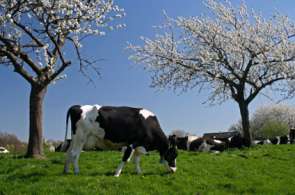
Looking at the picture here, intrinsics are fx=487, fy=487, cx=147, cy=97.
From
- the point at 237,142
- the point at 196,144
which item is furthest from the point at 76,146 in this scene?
the point at 237,142

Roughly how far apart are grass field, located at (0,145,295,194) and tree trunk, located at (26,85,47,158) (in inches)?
94.8

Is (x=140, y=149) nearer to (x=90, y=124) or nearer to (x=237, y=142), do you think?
(x=90, y=124)

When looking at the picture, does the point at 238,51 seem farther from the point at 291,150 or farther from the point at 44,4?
the point at 44,4

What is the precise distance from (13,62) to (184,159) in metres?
8.87

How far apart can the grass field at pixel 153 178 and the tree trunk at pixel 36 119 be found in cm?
241

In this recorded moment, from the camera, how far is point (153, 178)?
48.5 feet

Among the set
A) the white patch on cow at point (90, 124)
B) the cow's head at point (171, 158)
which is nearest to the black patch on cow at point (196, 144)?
the cow's head at point (171, 158)

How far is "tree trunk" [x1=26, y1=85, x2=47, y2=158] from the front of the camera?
2194 cm

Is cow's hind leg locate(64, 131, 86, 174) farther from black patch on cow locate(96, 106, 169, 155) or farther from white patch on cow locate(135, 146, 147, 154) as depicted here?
white patch on cow locate(135, 146, 147, 154)

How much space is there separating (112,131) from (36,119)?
787 cm

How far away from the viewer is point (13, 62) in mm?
22125

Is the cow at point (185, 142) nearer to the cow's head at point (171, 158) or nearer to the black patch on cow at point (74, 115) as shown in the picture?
the cow's head at point (171, 158)

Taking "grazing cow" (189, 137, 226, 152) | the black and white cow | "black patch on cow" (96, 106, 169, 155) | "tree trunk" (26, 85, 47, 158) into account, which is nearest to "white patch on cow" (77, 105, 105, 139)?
the black and white cow

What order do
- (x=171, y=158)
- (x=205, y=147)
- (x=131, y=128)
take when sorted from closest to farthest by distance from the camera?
(x=131, y=128) → (x=171, y=158) → (x=205, y=147)
